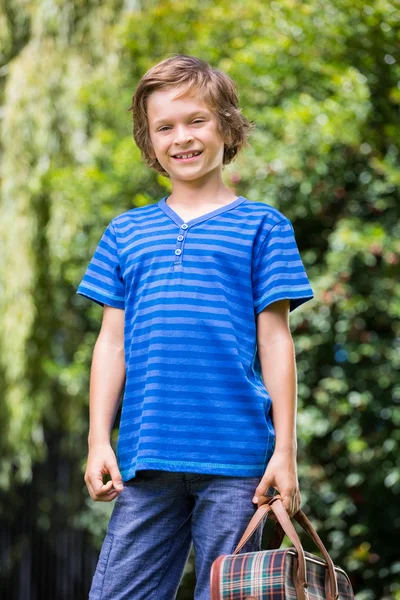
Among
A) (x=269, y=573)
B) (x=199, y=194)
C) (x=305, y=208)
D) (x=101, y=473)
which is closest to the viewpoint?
(x=269, y=573)

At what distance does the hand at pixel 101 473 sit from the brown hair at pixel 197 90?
0.71 m

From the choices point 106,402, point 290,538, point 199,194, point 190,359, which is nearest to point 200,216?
point 199,194

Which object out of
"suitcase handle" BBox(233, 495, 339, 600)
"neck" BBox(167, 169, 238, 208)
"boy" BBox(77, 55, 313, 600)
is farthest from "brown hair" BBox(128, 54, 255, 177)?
"suitcase handle" BBox(233, 495, 339, 600)

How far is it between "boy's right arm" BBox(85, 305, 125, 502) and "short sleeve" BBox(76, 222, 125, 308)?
3 cm

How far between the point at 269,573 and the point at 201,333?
49 centimetres

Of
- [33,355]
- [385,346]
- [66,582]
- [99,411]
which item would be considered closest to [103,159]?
[33,355]

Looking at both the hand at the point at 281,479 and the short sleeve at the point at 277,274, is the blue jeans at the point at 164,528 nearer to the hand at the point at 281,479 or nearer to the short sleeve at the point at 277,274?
the hand at the point at 281,479

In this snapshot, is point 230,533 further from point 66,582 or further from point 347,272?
point 66,582

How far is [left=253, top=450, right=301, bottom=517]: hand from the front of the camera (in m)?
1.86

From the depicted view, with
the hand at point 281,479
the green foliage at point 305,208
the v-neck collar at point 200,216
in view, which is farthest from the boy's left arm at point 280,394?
the green foliage at point 305,208

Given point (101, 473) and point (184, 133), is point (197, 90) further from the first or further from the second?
point (101, 473)

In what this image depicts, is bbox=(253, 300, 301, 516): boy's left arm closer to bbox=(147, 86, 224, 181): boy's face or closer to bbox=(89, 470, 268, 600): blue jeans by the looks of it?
bbox=(89, 470, 268, 600): blue jeans

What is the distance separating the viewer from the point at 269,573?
67.7 inches

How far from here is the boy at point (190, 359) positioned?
73.9 inches
